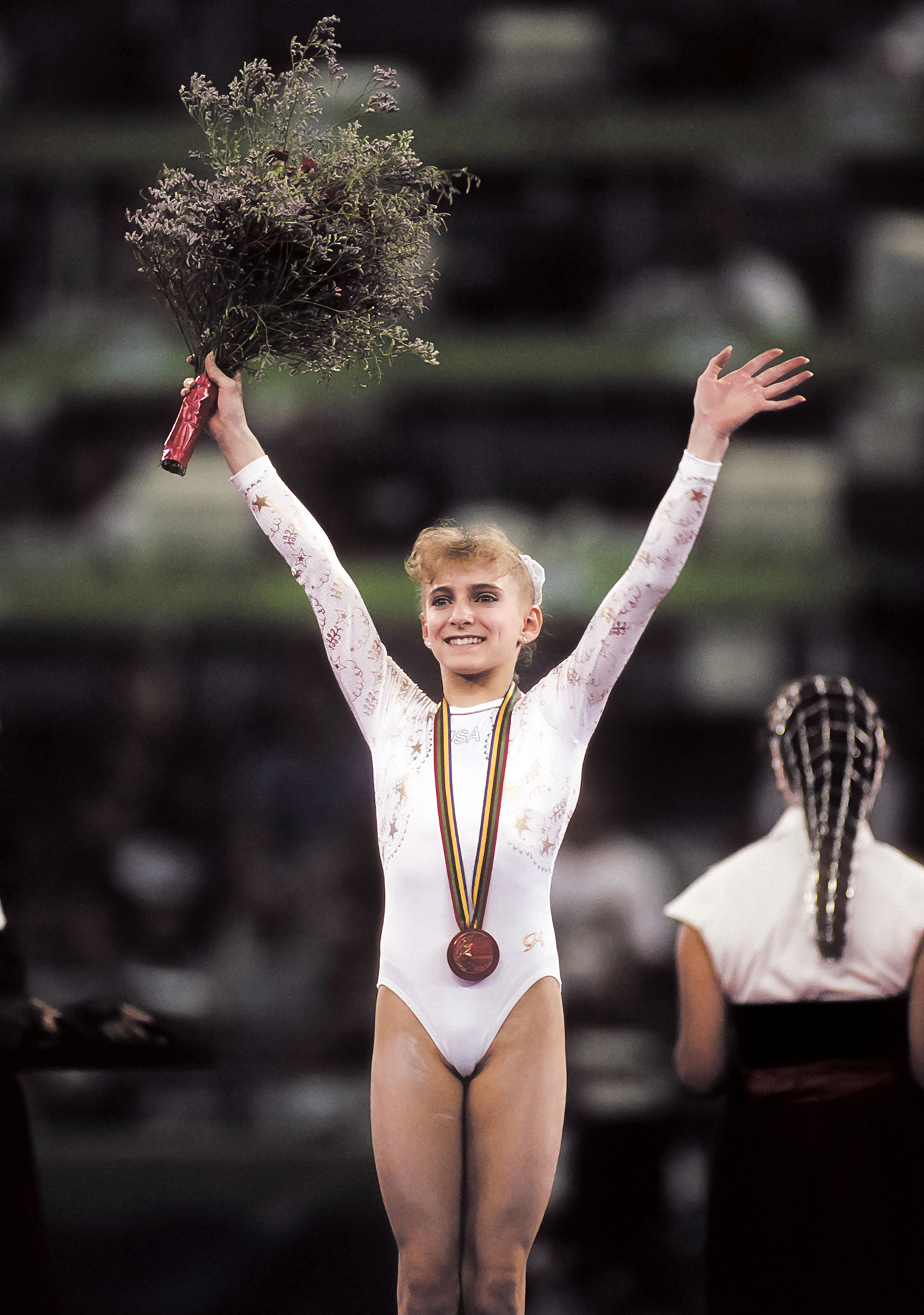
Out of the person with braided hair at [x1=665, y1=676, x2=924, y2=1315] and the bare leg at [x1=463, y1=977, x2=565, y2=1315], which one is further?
the person with braided hair at [x1=665, y1=676, x2=924, y2=1315]

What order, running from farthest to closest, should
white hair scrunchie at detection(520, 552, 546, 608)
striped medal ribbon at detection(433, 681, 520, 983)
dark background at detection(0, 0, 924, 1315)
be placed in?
dark background at detection(0, 0, 924, 1315) → white hair scrunchie at detection(520, 552, 546, 608) → striped medal ribbon at detection(433, 681, 520, 983)

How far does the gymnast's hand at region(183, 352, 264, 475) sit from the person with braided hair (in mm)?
1258

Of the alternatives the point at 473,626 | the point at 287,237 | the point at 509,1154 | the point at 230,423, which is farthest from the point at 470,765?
the point at 287,237

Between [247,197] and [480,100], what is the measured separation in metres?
3.93

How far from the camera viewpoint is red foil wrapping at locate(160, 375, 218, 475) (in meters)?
2.61

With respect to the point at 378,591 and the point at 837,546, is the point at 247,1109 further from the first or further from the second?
the point at 837,546

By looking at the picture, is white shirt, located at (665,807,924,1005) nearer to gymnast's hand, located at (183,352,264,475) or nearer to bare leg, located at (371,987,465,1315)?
bare leg, located at (371,987,465,1315)

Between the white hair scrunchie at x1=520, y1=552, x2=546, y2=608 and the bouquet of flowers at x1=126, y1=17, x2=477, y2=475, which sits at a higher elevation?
the bouquet of flowers at x1=126, y1=17, x2=477, y2=475

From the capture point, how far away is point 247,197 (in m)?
2.61

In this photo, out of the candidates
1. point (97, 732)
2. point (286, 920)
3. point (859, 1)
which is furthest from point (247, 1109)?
point (859, 1)

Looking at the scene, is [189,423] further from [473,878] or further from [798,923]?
[798,923]

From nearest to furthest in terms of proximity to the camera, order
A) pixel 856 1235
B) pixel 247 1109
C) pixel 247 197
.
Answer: pixel 247 197 → pixel 856 1235 → pixel 247 1109

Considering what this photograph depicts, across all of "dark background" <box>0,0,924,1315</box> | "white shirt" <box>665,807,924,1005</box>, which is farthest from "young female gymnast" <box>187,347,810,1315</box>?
"dark background" <box>0,0,924,1315</box>

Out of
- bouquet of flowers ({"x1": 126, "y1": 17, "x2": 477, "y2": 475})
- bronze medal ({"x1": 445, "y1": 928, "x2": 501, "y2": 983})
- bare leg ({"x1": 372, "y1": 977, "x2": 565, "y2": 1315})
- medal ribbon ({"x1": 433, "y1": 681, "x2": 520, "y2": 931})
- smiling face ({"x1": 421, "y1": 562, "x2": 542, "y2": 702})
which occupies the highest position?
bouquet of flowers ({"x1": 126, "y1": 17, "x2": 477, "y2": 475})
